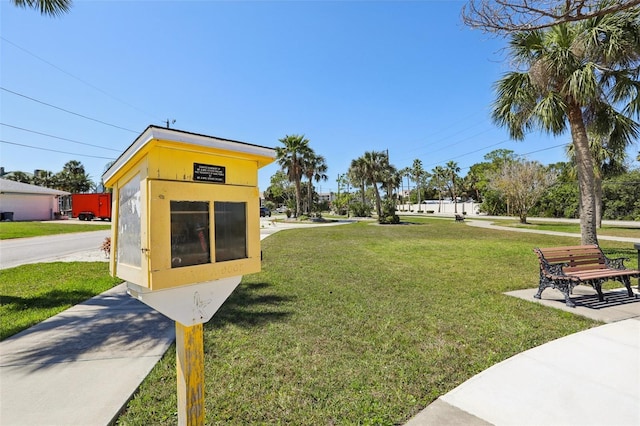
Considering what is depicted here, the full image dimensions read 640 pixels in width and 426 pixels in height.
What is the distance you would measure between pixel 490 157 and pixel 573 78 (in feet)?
212

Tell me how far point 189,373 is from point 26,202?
40733mm

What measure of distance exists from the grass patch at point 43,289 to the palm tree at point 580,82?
11646 millimetres

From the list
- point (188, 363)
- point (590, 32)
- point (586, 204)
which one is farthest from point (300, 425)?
point (590, 32)

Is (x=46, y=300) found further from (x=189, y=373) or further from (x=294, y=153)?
(x=294, y=153)

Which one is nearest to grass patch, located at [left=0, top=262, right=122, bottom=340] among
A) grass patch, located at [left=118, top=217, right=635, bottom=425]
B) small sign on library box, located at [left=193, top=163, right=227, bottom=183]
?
grass patch, located at [left=118, top=217, right=635, bottom=425]

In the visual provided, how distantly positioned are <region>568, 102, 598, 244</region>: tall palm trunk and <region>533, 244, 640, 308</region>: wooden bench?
322 centimetres

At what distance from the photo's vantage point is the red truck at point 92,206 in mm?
29781

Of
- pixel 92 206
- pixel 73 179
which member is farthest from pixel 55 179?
pixel 92 206

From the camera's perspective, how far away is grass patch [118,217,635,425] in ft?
8.11

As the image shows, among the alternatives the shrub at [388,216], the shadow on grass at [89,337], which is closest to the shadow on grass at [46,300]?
the shadow on grass at [89,337]

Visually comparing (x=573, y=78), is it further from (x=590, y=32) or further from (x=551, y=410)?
(x=551, y=410)

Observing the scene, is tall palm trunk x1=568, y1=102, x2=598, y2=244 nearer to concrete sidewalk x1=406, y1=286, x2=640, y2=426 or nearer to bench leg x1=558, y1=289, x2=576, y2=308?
bench leg x1=558, y1=289, x2=576, y2=308

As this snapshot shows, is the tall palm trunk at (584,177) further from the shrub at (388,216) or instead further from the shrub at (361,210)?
the shrub at (361,210)

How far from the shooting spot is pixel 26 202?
30719mm
